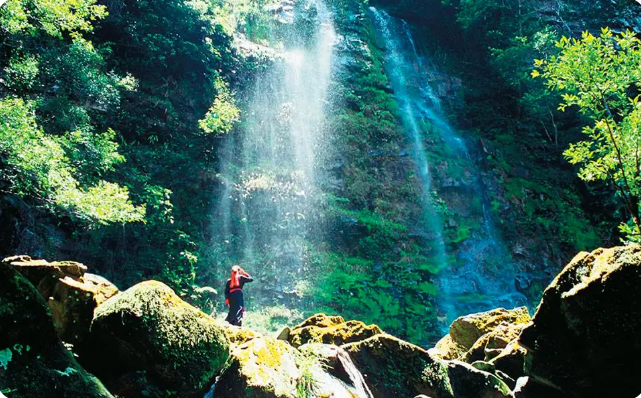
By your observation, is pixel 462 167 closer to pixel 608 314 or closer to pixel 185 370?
pixel 608 314

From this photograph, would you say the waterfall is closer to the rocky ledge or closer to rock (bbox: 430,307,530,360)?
rock (bbox: 430,307,530,360)

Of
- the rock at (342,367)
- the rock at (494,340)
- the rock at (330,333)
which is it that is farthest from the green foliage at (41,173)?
the rock at (494,340)

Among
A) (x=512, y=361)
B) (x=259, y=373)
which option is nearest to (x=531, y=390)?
(x=512, y=361)

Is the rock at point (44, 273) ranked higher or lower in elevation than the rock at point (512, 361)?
higher

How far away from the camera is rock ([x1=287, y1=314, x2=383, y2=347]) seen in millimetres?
5113

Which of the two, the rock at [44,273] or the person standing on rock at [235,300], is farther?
the person standing on rock at [235,300]

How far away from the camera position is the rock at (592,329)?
3307mm

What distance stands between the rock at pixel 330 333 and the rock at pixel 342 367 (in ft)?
2.45

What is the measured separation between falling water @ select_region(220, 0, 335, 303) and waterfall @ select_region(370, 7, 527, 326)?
457cm

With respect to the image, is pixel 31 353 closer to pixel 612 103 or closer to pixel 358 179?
pixel 612 103

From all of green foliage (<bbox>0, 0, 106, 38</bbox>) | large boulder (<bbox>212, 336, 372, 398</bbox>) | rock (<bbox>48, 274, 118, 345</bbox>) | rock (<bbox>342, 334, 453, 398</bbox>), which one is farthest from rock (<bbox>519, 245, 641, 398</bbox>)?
green foliage (<bbox>0, 0, 106, 38</bbox>)

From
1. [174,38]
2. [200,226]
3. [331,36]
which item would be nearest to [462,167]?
[331,36]

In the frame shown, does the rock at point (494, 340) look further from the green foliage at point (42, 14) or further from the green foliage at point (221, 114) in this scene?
the green foliage at point (221, 114)

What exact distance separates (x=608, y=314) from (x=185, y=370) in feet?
13.2
